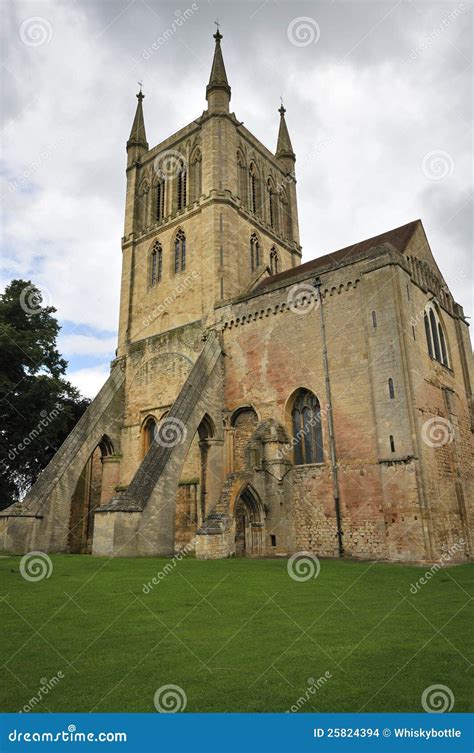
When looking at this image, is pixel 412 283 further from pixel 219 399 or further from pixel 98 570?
pixel 98 570

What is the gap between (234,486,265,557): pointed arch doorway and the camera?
19031mm

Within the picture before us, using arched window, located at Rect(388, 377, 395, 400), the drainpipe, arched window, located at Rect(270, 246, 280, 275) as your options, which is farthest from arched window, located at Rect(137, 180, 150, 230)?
arched window, located at Rect(388, 377, 395, 400)

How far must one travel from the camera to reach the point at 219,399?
23078 millimetres

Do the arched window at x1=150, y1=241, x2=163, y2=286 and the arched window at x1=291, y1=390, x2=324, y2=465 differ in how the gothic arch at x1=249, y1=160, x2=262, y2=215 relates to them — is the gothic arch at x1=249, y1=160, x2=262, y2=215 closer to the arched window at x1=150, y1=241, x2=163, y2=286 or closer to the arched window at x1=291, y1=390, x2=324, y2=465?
the arched window at x1=150, y1=241, x2=163, y2=286

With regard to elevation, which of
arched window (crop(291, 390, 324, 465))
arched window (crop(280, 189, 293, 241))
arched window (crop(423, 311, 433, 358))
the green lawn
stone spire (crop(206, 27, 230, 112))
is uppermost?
stone spire (crop(206, 27, 230, 112))

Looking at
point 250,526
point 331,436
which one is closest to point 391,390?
point 331,436

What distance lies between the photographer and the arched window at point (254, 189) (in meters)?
30.5

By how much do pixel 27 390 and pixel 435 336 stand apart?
20.4 m

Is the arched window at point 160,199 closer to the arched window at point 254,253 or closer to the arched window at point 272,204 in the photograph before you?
the arched window at point 254,253

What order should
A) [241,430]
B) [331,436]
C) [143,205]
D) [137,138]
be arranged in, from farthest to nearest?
[137,138] → [143,205] → [241,430] → [331,436]

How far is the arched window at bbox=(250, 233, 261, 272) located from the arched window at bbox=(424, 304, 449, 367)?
10196 mm

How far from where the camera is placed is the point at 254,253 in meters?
28.8

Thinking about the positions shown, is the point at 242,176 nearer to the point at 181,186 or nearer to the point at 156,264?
the point at 181,186

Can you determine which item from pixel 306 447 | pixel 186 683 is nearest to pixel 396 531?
pixel 306 447
